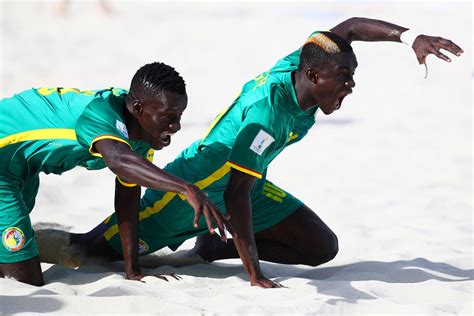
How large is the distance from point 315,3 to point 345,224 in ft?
48.1

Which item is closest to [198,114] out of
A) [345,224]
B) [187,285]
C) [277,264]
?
[345,224]

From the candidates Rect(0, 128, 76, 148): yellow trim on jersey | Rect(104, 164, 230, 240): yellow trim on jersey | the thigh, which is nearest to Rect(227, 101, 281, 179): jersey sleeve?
Rect(104, 164, 230, 240): yellow trim on jersey

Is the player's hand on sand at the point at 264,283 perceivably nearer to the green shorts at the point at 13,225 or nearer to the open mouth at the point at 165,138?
the open mouth at the point at 165,138

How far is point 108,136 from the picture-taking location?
4.10 metres

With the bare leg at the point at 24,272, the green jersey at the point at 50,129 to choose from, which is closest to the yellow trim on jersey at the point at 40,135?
the green jersey at the point at 50,129

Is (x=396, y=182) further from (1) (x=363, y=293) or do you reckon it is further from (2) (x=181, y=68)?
(2) (x=181, y=68)

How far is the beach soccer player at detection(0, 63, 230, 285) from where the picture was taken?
13.9ft

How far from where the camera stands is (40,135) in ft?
14.7

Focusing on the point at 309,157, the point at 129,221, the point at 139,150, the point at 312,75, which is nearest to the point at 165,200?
the point at 129,221

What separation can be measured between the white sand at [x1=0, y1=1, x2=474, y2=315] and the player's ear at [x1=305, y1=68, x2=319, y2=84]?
3.47ft

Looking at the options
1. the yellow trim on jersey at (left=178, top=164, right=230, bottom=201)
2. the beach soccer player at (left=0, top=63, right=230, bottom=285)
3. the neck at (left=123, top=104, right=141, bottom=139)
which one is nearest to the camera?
the beach soccer player at (left=0, top=63, right=230, bottom=285)

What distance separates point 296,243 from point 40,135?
5.49 ft

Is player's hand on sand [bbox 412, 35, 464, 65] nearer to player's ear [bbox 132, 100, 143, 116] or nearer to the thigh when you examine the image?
the thigh

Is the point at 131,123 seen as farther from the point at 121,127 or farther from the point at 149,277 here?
the point at 149,277
